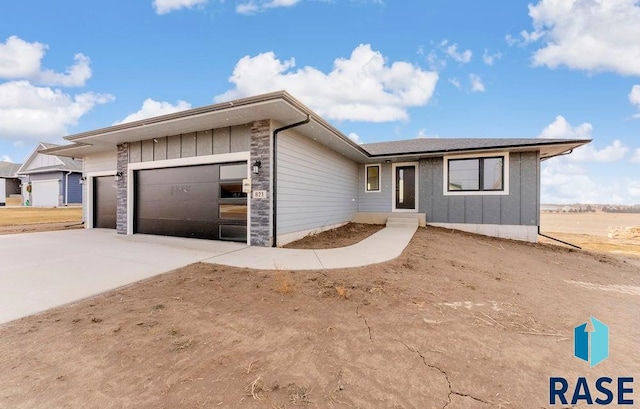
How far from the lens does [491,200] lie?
940 cm

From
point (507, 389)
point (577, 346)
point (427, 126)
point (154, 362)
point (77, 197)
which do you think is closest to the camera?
point (507, 389)

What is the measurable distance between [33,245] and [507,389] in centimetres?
995

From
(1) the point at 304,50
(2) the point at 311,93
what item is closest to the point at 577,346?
(1) the point at 304,50

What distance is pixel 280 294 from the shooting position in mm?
3479

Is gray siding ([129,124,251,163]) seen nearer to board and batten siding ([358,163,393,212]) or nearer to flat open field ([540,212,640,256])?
board and batten siding ([358,163,393,212])

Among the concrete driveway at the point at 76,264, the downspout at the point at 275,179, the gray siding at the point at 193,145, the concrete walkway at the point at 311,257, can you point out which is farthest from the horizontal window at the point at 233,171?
the concrete walkway at the point at 311,257

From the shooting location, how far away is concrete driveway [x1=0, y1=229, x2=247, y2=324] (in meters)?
3.35

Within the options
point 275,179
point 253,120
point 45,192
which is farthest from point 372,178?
point 45,192

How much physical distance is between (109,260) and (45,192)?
82.6 feet

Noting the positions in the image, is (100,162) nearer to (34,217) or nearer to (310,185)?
(34,217)

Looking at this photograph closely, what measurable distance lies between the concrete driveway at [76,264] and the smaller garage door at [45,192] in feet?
59.6

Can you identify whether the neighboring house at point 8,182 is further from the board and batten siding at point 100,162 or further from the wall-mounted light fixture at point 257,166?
the wall-mounted light fixture at point 257,166

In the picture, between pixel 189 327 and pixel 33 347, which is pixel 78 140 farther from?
pixel 189 327

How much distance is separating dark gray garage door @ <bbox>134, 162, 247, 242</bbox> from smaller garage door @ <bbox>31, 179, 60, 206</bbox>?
1965 cm
